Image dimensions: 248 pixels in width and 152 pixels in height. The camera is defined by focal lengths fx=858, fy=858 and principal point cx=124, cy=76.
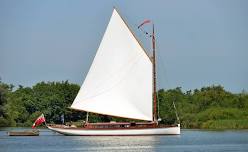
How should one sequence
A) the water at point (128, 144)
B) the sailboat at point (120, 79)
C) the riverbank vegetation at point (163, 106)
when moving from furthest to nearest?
the riverbank vegetation at point (163, 106) < the sailboat at point (120, 79) < the water at point (128, 144)

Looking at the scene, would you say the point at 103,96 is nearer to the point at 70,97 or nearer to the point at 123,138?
the point at 123,138

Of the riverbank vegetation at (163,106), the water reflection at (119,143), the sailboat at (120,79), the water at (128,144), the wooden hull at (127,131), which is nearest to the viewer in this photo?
the water at (128,144)

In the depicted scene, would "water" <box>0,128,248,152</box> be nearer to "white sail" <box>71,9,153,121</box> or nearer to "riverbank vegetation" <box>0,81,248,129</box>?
"white sail" <box>71,9,153,121</box>

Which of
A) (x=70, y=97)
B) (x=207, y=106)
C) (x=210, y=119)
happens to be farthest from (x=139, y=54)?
(x=70, y=97)

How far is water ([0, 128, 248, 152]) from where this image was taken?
67750 mm

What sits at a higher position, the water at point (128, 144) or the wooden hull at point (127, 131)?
the wooden hull at point (127, 131)

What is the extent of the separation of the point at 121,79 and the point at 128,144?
43.9ft

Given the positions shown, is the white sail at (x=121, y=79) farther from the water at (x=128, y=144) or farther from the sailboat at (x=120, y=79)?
the water at (x=128, y=144)

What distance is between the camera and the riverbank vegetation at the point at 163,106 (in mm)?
112188

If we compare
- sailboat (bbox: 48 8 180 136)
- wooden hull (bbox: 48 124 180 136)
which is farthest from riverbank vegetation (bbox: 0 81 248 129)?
sailboat (bbox: 48 8 180 136)

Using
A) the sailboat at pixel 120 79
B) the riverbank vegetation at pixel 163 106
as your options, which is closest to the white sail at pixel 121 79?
the sailboat at pixel 120 79

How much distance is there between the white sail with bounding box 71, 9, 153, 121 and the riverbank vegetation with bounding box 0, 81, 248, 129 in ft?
87.4

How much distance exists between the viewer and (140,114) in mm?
84125

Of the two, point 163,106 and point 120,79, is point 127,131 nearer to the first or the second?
point 120,79
